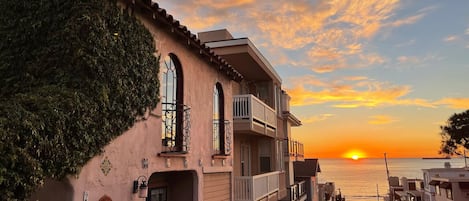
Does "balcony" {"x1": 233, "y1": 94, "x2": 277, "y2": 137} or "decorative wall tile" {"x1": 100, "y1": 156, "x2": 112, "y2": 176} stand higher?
"balcony" {"x1": 233, "y1": 94, "x2": 277, "y2": 137}

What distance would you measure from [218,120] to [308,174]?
21346 millimetres

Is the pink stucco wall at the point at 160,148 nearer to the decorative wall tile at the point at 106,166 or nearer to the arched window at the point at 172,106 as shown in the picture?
the decorative wall tile at the point at 106,166

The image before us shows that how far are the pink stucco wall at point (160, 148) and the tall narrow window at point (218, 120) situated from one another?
26 cm

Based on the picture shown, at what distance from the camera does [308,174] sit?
30.6 metres

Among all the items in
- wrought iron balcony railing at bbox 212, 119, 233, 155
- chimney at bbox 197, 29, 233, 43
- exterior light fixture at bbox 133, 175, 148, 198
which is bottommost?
exterior light fixture at bbox 133, 175, 148, 198

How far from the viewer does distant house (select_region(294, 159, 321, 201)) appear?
1134 inches

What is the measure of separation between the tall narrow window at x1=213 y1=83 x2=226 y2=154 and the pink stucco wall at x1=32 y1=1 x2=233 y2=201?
10.1 inches

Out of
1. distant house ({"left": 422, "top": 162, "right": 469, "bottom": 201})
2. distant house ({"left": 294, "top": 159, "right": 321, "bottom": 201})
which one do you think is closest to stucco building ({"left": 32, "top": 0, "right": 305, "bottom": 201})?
distant house ({"left": 294, "top": 159, "right": 321, "bottom": 201})

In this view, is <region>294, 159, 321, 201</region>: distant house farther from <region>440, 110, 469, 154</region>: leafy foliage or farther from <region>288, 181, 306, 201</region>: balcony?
<region>440, 110, 469, 154</region>: leafy foliage

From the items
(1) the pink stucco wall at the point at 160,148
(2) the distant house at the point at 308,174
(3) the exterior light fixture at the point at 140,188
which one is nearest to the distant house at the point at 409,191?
(2) the distant house at the point at 308,174

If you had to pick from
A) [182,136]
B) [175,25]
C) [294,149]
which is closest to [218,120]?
[182,136]

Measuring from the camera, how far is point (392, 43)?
65.1 feet

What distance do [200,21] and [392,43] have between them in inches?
461

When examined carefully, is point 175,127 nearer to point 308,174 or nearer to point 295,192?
point 295,192
